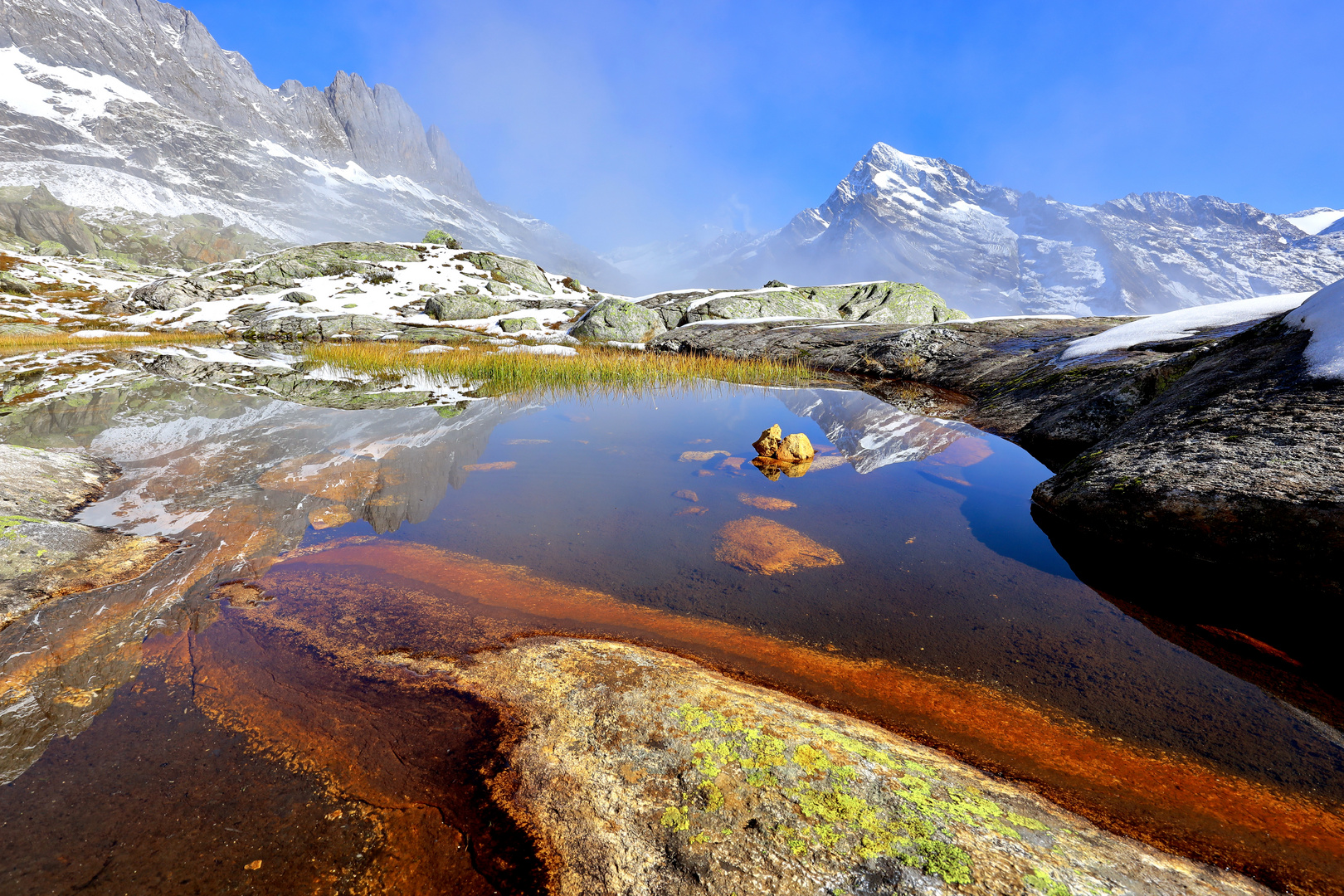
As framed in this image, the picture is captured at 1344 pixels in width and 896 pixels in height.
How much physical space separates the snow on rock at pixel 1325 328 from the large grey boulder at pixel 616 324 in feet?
82.2

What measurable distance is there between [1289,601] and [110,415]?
57.7 ft

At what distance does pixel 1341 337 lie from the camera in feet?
18.1

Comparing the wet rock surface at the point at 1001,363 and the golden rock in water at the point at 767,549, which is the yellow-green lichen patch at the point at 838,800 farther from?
the wet rock surface at the point at 1001,363

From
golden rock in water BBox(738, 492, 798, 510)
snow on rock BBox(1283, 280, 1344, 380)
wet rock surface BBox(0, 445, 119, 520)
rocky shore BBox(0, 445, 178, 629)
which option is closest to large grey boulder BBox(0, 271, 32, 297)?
wet rock surface BBox(0, 445, 119, 520)

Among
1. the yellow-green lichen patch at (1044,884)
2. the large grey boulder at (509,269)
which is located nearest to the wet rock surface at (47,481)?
the yellow-green lichen patch at (1044,884)

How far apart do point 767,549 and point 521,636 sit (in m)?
2.59

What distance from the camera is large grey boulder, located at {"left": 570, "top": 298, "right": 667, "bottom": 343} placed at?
28938 millimetres

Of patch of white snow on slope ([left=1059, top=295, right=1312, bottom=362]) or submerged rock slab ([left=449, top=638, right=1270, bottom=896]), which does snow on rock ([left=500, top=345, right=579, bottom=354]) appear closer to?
patch of white snow on slope ([left=1059, top=295, right=1312, bottom=362])

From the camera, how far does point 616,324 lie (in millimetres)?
29156

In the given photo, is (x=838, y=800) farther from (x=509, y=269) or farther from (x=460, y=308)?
(x=509, y=269)

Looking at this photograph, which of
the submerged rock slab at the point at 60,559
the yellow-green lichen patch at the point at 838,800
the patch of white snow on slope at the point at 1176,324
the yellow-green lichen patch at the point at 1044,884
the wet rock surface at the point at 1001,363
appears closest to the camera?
the yellow-green lichen patch at the point at 1044,884

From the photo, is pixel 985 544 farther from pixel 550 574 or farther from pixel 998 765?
pixel 550 574

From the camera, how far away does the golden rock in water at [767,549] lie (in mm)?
4945

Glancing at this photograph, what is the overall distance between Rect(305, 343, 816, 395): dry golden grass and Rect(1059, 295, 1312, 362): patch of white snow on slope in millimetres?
7548
